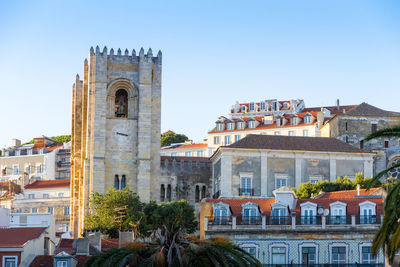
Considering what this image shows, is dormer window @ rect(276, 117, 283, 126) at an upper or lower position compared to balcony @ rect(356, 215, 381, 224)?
upper

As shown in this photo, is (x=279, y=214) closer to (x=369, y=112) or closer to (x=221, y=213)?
(x=221, y=213)

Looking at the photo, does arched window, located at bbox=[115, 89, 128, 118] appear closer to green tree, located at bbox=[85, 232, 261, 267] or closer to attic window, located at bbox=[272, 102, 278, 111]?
attic window, located at bbox=[272, 102, 278, 111]

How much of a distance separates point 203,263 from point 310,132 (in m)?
83.5

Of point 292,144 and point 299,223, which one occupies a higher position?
point 292,144

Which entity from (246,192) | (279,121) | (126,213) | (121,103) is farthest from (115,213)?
(279,121)

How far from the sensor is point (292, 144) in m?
79.9

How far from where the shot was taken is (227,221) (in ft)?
161

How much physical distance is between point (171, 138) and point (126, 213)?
264 ft

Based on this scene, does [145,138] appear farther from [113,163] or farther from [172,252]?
[172,252]

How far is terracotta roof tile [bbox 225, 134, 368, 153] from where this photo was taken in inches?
3100


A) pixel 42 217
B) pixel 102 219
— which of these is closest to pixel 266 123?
pixel 102 219

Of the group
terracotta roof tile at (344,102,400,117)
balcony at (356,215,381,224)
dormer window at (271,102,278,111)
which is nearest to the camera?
balcony at (356,215,381,224)

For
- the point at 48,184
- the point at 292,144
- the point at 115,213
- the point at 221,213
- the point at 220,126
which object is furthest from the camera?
the point at 220,126

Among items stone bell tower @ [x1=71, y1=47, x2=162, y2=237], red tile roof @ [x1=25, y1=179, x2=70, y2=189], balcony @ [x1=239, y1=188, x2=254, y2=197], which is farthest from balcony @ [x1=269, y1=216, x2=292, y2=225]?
red tile roof @ [x1=25, y1=179, x2=70, y2=189]
